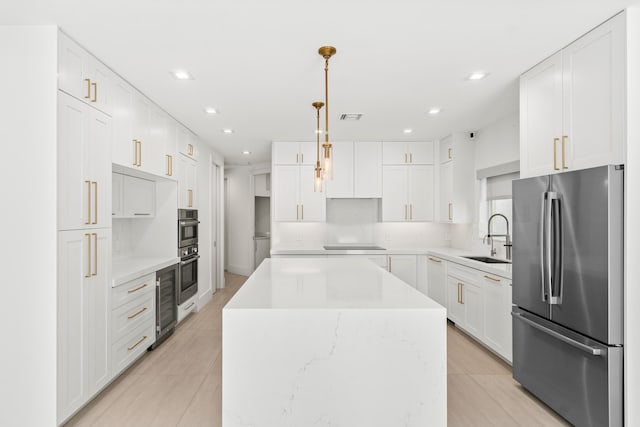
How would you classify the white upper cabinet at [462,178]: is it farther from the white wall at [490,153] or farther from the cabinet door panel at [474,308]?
the cabinet door panel at [474,308]

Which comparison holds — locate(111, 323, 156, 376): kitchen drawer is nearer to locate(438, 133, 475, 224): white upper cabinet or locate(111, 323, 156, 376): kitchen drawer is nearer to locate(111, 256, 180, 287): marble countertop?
locate(111, 256, 180, 287): marble countertop

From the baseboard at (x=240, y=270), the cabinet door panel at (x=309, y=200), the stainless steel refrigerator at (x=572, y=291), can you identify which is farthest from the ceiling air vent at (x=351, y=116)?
the baseboard at (x=240, y=270)

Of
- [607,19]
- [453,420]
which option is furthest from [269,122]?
[453,420]

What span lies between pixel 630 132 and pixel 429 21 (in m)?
1.25

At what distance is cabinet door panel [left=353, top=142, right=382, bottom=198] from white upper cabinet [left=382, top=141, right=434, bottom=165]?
0.34ft

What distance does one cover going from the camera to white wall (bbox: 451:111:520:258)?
3935 mm

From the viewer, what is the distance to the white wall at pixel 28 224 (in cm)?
210

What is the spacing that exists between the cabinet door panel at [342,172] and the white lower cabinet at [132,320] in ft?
8.94

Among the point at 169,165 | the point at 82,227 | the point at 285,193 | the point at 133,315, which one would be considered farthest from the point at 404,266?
the point at 82,227

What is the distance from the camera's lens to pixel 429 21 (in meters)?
2.10

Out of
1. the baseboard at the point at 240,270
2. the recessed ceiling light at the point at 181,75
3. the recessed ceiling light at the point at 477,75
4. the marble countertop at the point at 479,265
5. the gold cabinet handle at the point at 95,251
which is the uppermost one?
the recessed ceiling light at the point at 477,75

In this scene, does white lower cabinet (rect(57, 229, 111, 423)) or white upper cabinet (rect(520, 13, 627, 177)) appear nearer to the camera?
white upper cabinet (rect(520, 13, 627, 177))

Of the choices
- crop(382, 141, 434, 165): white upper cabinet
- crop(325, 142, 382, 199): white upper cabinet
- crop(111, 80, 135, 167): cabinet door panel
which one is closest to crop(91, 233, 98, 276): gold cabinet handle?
crop(111, 80, 135, 167): cabinet door panel

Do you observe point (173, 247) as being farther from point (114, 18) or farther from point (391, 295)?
point (391, 295)
